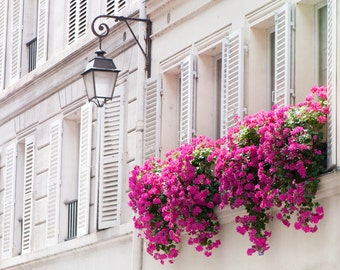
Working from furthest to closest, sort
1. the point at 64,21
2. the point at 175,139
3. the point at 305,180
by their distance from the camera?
the point at 64,21, the point at 175,139, the point at 305,180

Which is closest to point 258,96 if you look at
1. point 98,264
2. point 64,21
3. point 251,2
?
point 251,2

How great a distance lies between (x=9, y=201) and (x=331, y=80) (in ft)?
34.8

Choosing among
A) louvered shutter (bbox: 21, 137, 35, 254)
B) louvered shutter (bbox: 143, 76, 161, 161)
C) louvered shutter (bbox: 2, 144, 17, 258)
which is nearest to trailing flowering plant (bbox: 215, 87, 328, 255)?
louvered shutter (bbox: 143, 76, 161, 161)

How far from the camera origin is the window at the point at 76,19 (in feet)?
72.4

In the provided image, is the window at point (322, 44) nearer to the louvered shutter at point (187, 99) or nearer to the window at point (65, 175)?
the louvered shutter at point (187, 99)

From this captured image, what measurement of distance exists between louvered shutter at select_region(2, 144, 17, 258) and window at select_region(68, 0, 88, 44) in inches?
97.1

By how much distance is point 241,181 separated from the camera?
590 inches

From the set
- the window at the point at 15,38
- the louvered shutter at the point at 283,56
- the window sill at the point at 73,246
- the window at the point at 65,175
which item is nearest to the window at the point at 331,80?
the louvered shutter at the point at 283,56

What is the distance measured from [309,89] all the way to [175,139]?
3.63 meters

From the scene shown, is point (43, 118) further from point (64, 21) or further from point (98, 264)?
point (98, 264)

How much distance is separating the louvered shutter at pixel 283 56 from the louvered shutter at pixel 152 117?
317 centimetres

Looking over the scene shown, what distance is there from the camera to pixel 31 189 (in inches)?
910

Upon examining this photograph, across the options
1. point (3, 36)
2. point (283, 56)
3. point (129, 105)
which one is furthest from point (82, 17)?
point (283, 56)

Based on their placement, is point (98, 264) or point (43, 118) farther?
point (43, 118)
